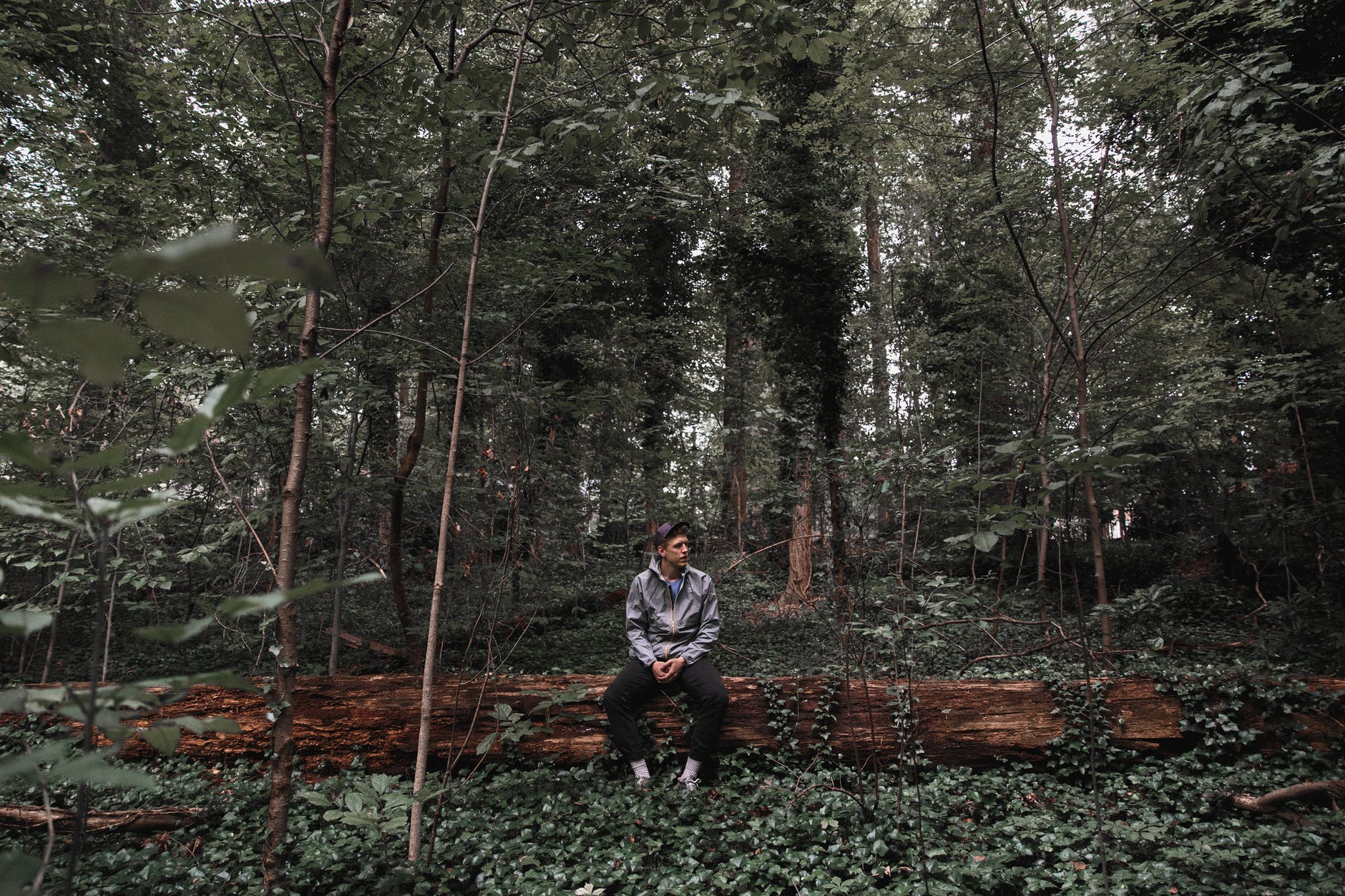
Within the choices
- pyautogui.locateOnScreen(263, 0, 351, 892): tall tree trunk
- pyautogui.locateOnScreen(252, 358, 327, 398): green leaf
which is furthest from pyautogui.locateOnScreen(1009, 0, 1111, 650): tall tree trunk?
pyautogui.locateOnScreen(263, 0, 351, 892): tall tree trunk

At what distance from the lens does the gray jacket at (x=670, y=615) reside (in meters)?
4.25

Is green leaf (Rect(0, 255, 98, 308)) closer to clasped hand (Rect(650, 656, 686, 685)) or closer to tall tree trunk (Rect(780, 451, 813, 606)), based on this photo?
clasped hand (Rect(650, 656, 686, 685))

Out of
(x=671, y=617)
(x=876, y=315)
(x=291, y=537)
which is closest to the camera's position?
(x=291, y=537)

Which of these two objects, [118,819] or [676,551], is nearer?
[118,819]

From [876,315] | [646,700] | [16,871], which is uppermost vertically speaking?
[876,315]

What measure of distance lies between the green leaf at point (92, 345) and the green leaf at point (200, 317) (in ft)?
0.19

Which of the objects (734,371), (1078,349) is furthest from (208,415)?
(734,371)

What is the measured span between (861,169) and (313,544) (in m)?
9.01

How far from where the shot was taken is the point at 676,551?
14.5ft

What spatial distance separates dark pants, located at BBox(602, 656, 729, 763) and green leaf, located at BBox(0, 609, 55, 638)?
11.4 ft

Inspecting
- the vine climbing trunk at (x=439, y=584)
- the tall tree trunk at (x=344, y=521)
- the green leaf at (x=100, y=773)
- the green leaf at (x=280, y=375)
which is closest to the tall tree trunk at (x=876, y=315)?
the tall tree trunk at (x=344, y=521)

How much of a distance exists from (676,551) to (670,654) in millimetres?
684

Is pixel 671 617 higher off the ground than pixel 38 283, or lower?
lower

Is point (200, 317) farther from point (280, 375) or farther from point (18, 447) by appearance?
point (18, 447)
